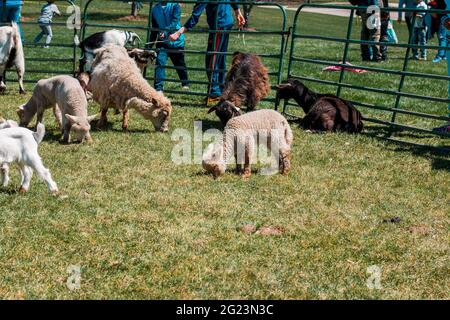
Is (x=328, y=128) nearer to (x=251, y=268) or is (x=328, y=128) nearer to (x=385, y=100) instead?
(x=385, y=100)

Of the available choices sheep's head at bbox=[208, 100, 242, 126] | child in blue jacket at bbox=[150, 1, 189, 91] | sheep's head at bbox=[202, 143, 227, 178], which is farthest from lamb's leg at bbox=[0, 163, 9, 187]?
child in blue jacket at bbox=[150, 1, 189, 91]

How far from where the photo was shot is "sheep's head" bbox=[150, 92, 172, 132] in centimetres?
982

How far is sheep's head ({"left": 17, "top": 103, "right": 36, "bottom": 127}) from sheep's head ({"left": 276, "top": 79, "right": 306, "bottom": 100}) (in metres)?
3.63

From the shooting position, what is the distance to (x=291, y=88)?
10.6 metres

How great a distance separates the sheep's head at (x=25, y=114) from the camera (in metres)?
9.71

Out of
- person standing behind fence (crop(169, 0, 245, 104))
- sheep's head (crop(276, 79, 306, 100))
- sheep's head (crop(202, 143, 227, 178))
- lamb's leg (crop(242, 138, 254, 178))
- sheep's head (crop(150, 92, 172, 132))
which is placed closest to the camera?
sheep's head (crop(202, 143, 227, 178))

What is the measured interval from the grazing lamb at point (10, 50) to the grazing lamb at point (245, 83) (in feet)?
14.3

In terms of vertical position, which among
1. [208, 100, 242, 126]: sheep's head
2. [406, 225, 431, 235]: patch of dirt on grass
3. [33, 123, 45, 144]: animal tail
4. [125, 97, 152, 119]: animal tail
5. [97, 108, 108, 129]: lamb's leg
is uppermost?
[33, 123, 45, 144]: animal tail

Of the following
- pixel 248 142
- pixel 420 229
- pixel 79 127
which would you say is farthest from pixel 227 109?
pixel 420 229

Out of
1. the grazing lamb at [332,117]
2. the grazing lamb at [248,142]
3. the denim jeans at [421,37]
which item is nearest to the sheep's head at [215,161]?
the grazing lamb at [248,142]

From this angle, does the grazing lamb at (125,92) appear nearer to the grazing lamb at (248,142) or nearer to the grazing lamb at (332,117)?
the grazing lamb at (332,117)

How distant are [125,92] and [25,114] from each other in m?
1.38

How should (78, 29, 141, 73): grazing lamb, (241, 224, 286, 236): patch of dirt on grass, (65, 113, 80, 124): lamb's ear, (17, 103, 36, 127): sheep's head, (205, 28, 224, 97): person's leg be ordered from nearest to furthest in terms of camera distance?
(241, 224, 286, 236): patch of dirt on grass, (65, 113, 80, 124): lamb's ear, (17, 103, 36, 127): sheep's head, (205, 28, 224, 97): person's leg, (78, 29, 141, 73): grazing lamb

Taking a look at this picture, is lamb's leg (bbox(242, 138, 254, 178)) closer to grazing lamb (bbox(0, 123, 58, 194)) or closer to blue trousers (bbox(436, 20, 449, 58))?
grazing lamb (bbox(0, 123, 58, 194))
